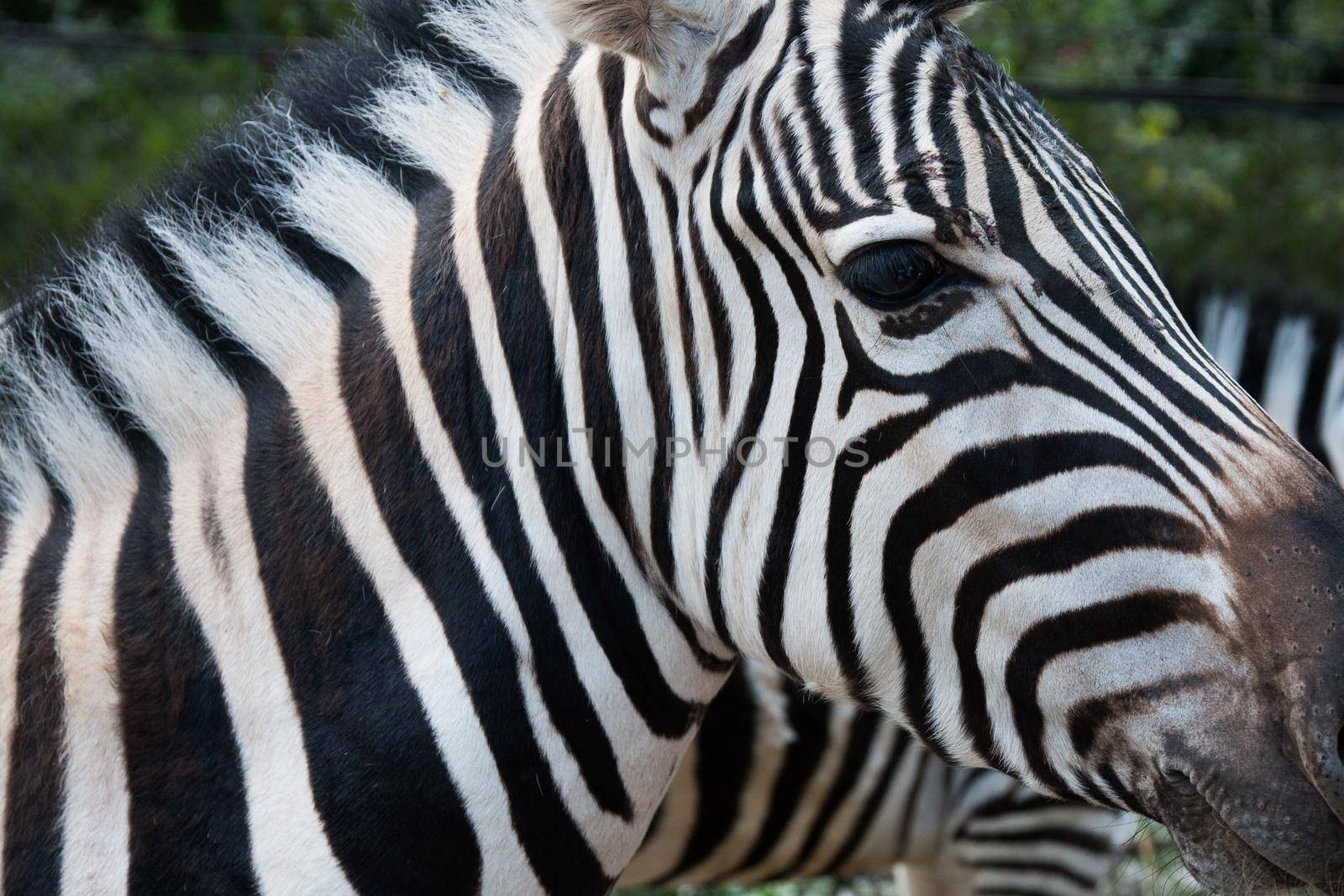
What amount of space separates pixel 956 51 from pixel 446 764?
1.42 meters

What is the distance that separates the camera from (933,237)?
5.65 ft

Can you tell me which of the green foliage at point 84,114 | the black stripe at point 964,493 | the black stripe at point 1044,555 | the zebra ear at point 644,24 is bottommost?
the black stripe at point 1044,555

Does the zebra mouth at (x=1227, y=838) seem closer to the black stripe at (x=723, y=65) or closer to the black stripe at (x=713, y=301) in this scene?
the black stripe at (x=713, y=301)

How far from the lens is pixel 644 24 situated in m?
1.84

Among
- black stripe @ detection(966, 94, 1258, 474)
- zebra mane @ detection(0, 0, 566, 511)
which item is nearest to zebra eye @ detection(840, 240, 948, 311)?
black stripe @ detection(966, 94, 1258, 474)

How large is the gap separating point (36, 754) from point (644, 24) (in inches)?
60.4

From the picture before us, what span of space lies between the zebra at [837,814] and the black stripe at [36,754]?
2173 millimetres

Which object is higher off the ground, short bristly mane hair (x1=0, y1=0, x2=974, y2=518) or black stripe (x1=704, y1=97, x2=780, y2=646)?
short bristly mane hair (x1=0, y1=0, x2=974, y2=518)

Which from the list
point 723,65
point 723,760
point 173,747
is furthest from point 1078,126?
point 173,747

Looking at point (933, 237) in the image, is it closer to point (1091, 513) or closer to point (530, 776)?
point (1091, 513)

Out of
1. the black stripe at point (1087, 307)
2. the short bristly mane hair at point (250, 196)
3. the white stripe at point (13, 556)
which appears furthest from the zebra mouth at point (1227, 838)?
the white stripe at point (13, 556)

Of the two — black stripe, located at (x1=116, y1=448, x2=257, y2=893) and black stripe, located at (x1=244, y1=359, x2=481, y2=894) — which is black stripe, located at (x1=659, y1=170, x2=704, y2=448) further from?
black stripe, located at (x1=116, y1=448, x2=257, y2=893)

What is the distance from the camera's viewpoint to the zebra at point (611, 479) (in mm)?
1699

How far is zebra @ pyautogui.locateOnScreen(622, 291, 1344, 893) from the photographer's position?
390cm
